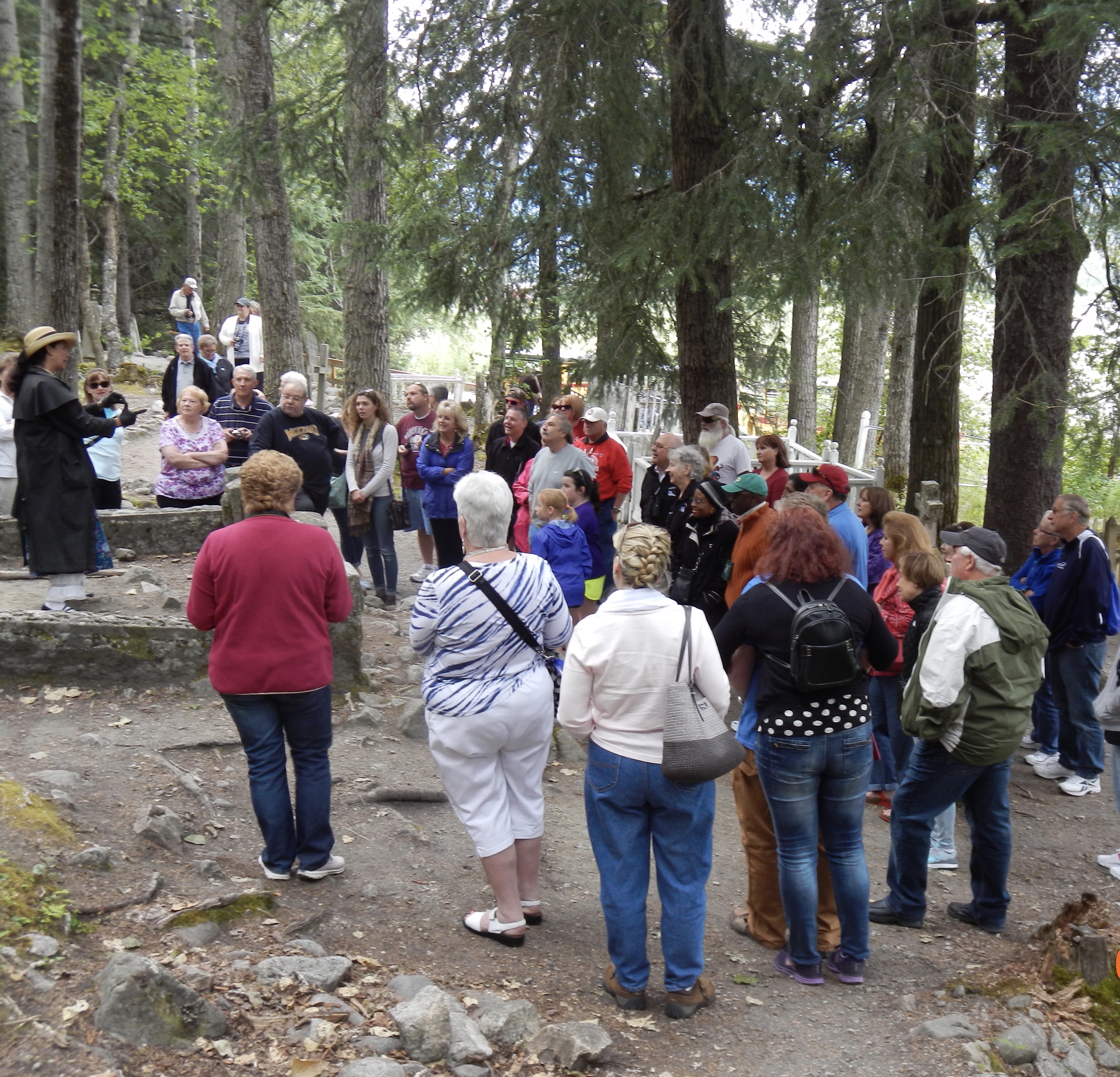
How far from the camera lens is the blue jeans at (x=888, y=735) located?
5980 millimetres

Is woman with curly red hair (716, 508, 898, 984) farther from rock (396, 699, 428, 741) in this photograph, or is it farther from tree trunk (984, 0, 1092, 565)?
tree trunk (984, 0, 1092, 565)

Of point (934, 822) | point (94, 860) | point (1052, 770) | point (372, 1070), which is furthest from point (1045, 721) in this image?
point (94, 860)

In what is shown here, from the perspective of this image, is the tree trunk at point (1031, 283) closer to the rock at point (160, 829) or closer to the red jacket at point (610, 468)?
the red jacket at point (610, 468)

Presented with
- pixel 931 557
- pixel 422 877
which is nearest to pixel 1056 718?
pixel 931 557

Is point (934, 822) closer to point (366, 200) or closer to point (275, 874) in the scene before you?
point (275, 874)

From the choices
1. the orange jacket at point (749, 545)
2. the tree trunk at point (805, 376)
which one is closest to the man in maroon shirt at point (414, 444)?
the orange jacket at point (749, 545)

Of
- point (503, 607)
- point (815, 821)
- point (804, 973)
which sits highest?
point (503, 607)

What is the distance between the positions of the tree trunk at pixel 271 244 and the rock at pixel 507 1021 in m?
8.92

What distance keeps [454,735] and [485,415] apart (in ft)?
54.6

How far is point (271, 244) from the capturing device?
11.9 meters

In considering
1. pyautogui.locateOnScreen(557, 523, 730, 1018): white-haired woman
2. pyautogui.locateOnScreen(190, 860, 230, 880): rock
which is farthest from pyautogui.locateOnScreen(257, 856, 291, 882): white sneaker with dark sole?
pyautogui.locateOnScreen(557, 523, 730, 1018): white-haired woman

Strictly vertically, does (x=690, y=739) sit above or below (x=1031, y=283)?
below

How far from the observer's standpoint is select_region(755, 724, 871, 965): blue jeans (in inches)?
159

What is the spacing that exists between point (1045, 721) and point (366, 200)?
378 inches
